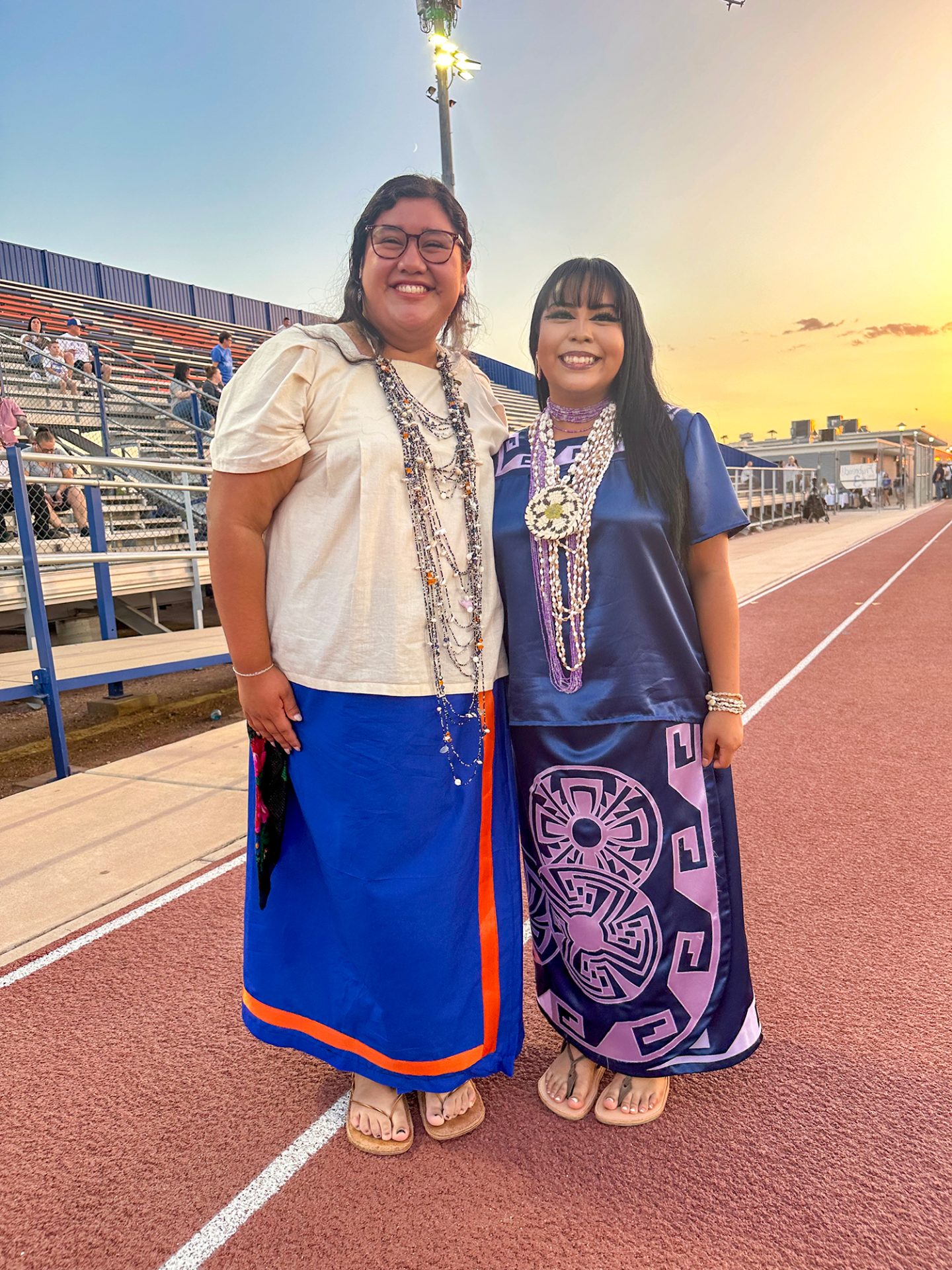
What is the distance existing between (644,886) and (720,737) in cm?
38

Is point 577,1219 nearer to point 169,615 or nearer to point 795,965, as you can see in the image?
point 795,965

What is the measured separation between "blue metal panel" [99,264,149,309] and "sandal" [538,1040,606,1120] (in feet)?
96.9

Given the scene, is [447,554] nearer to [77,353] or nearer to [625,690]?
[625,690]

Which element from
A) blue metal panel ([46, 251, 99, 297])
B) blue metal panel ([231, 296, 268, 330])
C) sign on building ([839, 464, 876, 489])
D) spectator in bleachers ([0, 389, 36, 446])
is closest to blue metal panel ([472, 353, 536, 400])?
blue metal panel ([231, 296, 268, 330])

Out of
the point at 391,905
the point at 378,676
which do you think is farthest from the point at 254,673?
the point at 391,905

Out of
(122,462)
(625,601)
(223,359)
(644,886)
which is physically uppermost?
(223,359)

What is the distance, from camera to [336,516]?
1.74m

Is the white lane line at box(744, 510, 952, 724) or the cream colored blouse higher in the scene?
the cream colored blouse

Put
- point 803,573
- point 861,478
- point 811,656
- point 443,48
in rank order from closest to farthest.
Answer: point 811,656 < point 443,48 < point 803,573 < point 861,478

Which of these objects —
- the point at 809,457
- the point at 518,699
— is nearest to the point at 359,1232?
the point at 518,699

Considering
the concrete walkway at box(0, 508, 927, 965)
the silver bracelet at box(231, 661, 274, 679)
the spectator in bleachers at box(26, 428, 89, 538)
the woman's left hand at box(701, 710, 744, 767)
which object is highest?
the spectator in bleachers at box(26, 428, 89, 538)

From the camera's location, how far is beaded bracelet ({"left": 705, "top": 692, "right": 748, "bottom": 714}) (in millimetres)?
1911

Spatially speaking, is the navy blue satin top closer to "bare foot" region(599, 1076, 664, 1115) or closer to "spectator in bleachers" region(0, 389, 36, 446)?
"bare foot" region(599, 1076, 664, 1115)

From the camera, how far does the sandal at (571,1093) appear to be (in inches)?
78.9
